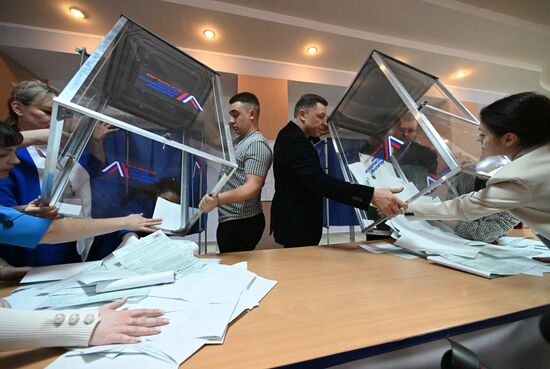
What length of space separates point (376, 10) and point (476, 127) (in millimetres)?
1738

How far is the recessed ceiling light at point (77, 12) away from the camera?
1839 mm

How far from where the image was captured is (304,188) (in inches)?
45.1

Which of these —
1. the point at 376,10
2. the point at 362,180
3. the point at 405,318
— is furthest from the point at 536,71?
the point at 405,318

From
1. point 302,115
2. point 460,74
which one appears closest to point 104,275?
point 302,115

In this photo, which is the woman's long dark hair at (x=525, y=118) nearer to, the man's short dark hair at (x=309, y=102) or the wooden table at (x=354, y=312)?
the wooden table at (x=354, y=312)

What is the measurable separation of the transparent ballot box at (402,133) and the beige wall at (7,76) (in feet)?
9.43

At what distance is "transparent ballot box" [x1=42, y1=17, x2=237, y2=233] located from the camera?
26.3 inches

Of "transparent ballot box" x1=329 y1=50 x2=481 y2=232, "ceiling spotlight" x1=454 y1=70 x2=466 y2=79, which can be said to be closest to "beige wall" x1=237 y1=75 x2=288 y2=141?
"transparent ballot box" x1=329 y1=50 x2=481 y2=232

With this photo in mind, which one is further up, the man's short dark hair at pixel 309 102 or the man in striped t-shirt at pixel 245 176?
the man's short dark hair at pixel 309 102

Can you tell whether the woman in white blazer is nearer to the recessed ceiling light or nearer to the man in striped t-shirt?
the man in striped t-shirt

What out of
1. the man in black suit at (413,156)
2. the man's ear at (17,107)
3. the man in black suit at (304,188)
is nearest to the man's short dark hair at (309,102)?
the man in black suit at (304,188)

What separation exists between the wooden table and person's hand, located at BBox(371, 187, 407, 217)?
0.21 metres

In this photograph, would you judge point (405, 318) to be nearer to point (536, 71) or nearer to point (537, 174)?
point (537, 174)

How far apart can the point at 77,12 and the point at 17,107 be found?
1725 millimetres
